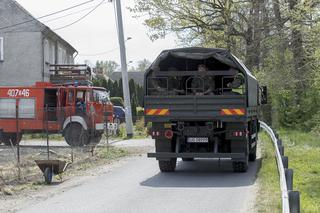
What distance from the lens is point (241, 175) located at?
14.0m

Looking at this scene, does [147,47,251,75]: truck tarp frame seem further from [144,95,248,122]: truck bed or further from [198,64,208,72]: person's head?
[144,95,248,122]: truck bed

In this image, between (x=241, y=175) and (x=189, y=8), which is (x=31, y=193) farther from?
(x=189, y=8)

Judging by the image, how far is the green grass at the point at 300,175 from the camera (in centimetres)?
955

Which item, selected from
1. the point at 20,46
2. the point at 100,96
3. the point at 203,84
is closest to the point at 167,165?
the point at 203,84

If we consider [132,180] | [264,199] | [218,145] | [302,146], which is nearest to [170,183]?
[132,180]

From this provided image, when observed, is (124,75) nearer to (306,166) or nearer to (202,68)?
(202,68)

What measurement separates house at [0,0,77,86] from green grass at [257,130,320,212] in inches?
835

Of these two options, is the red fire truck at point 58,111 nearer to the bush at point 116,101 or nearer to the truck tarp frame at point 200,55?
the truck tarp frame at point 200,55

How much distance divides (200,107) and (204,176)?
1.72m

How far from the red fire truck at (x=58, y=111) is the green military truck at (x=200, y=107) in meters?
8.63

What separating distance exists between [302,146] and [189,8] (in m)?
16.4

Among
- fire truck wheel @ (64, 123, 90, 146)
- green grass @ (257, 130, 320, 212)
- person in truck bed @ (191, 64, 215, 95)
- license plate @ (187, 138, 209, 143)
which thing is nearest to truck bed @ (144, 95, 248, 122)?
license plate @ (187, 138, 209, 143)

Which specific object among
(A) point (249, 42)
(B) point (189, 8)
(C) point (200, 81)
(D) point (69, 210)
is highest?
(B) point (189, 8)

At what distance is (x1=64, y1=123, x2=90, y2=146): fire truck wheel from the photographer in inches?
904
